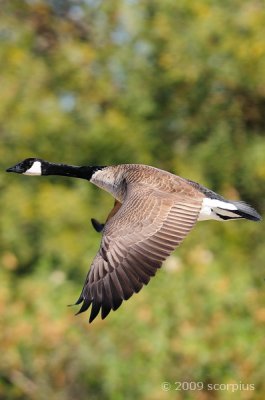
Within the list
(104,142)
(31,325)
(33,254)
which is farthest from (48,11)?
(31,325)

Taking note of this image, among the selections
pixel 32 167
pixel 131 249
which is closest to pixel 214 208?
pixel 131 249

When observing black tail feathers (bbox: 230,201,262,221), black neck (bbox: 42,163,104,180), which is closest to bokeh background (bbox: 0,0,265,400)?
black neck (bbox: 42,163,104,180)

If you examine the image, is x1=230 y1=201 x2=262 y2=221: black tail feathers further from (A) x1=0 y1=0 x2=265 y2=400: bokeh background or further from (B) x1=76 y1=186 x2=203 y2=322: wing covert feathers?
(A) x1=0 y1=0 x2=265 y2=400: bokeh background

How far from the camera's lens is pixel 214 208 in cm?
706

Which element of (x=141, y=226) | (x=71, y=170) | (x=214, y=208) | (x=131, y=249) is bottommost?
(x=131, y=249)

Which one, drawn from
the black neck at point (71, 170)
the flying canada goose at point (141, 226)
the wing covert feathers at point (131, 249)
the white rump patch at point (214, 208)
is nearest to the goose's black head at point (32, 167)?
the black neck at point (71, 170)

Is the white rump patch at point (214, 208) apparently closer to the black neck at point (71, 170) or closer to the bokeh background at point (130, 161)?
the black neck at point (71, 170)

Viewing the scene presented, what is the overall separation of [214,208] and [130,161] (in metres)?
5.53

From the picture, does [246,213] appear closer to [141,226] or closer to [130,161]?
[141,226]

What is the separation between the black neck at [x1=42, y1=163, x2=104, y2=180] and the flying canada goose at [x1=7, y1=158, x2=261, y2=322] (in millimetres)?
399

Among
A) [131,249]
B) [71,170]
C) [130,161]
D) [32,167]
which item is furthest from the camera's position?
[130,161]

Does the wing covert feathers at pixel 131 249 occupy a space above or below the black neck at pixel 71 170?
below

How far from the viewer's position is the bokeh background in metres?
8.93

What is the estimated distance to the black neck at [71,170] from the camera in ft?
25.7
